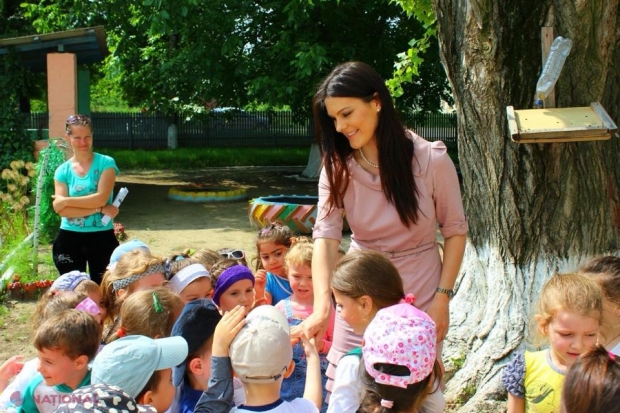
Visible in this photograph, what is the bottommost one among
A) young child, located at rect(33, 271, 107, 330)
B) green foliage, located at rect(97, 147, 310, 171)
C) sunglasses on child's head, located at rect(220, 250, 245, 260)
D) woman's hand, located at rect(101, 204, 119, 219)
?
green foliage, located at rect(97, 147, 310, 171)

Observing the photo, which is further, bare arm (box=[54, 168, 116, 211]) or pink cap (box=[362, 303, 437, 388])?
bare arm (box=[54, 168, 116, 211])

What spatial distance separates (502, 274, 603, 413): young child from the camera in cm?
262

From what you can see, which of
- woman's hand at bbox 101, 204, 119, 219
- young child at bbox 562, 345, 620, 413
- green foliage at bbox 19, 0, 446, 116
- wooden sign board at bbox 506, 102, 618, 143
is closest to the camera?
young child at bbox 562, 345, 620, 413

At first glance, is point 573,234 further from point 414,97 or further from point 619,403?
point 414,97

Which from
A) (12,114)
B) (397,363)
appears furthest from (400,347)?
(12,114)

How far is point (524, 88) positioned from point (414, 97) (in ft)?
41.6

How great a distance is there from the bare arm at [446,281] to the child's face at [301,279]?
87cm

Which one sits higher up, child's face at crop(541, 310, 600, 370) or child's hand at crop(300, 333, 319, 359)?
child's face at crop(541, 310, 600, 370)

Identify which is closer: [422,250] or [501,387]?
[422,250]

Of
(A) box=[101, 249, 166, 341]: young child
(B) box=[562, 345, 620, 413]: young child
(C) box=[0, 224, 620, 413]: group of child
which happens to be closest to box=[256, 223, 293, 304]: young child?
(A) box=[101, 249, 166, 341]: young child

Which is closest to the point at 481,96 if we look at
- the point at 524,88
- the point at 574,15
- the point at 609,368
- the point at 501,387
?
the point at 524,88

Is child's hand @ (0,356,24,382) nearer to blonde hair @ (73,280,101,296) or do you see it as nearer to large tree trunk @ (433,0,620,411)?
blonde hair @ (73,280,101,296)

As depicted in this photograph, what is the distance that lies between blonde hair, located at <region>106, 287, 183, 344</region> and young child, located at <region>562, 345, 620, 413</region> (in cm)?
166

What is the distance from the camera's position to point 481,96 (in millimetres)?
3961
